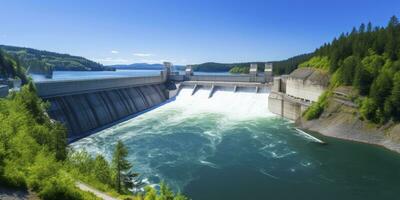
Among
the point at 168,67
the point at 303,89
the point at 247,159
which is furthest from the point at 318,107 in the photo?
the point at 168,67

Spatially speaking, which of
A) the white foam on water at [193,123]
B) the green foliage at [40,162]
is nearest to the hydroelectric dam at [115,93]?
the white foam on water at [193,123]

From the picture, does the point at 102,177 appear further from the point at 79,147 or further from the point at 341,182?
the point at 341,182

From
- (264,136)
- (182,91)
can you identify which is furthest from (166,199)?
(182,91)

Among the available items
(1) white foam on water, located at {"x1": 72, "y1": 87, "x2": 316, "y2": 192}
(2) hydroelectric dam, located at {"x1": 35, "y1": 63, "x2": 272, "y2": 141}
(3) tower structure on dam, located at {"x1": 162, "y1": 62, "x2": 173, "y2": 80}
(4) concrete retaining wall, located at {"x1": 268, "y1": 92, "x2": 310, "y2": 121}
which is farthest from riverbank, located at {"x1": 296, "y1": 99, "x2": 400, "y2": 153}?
(3) tower structure on dam, located at {"x1": 162, "y1": 62, "x2": 173, "y2": 80}

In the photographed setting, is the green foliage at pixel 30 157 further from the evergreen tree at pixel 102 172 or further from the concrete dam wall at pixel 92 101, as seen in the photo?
the concrete dam wall at pixel 92 101

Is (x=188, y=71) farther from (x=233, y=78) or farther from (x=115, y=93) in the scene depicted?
(x=115, y=93)

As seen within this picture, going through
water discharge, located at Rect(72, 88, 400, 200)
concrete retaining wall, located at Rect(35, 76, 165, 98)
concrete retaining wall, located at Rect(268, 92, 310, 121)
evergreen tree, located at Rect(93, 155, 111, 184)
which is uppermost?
concrete retaining wall, located at Rect(35, 76, 165, 98)

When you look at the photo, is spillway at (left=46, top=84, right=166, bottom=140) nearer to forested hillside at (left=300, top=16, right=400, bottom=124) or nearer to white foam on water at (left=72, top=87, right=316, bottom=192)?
white foam on water at (left=72, top=87, right=316, bottom=192)
